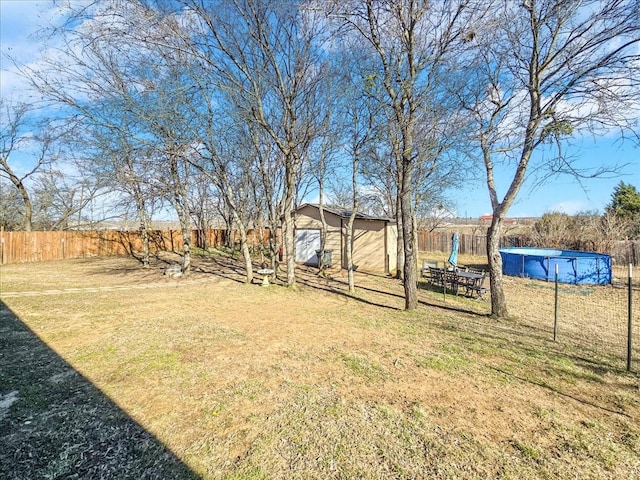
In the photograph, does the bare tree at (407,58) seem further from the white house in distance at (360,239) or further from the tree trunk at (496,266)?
the white house in distance at (360,239)

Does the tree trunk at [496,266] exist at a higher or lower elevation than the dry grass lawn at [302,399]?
higher

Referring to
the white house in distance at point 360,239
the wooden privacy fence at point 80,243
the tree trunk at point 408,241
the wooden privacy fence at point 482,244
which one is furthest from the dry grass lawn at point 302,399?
the wooden privacy fence at point 482,244

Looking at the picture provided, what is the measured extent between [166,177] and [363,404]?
379 inches

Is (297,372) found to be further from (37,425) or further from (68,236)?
(68,236)

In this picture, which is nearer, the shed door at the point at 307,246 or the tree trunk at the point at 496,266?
the tree trunk at the point at 496,266

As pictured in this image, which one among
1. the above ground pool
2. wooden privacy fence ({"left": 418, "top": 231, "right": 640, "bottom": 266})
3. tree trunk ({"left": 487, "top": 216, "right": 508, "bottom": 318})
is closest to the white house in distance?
the above ground pool

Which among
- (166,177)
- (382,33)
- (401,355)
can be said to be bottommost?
(401,355)

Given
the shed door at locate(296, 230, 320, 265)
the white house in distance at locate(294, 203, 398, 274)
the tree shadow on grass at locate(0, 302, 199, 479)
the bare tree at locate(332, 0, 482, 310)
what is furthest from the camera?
the shed door at locate(296, 230, 320, 265)

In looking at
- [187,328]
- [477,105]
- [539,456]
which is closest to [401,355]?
[539,456]

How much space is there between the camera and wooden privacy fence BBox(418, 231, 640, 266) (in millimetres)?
14867

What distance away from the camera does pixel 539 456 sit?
2289 mm

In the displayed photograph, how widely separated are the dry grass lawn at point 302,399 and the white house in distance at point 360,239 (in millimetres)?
7945

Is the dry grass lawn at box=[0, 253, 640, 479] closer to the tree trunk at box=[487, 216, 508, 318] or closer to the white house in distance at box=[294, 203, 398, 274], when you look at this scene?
the tree trunk at box=[487, 216, 508, 318]

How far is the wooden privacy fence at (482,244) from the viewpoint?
14.9 meters
